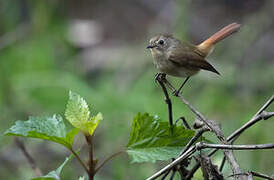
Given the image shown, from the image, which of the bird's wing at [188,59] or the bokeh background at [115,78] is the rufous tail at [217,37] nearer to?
the bird's wing at [188,59]

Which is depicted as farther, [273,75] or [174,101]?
[273,75]

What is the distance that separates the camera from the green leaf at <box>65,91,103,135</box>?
1.57m

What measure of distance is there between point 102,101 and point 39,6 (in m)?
1.73

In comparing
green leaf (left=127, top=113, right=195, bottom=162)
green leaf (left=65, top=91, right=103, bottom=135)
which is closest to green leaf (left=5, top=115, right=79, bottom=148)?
green leaf (left=65, top=91, right=103, bottom=135)

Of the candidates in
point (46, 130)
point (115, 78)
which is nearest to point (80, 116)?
point (46, 130)

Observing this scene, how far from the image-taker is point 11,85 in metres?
5.12

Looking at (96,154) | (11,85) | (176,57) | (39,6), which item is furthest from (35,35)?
(176,57)

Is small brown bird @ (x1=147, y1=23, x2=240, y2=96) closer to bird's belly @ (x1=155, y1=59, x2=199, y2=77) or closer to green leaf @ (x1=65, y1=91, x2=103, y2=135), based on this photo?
bird's belly @ (x1=155, y1=59, x2=199, y2=77)

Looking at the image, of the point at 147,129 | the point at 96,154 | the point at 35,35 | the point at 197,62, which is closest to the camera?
the point at 147,129

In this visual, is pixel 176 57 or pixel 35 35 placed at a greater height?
pixel 35 35

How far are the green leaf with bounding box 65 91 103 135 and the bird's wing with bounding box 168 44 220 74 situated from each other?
2393 millimetres

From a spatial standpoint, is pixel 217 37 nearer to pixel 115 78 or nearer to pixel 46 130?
pixel 115 78

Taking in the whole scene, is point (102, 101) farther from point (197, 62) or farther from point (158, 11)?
point (158, 11)

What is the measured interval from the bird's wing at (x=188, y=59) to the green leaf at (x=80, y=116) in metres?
2.39
